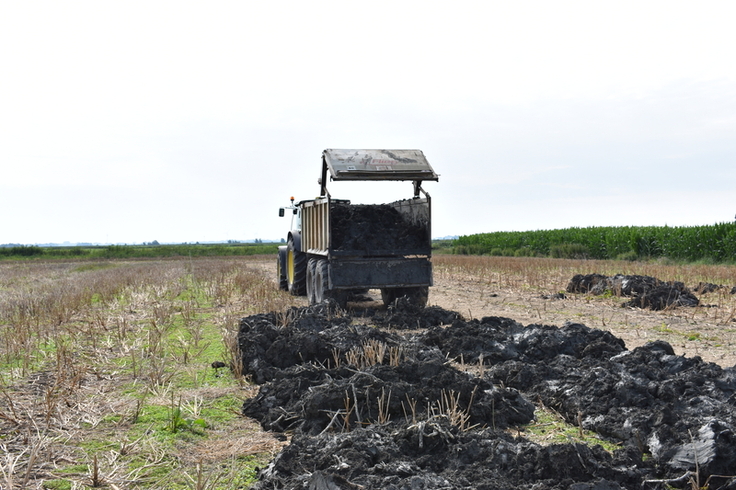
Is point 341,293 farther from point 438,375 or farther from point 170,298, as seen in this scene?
point 438,375

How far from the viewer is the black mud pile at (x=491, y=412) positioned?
3271 millimetres

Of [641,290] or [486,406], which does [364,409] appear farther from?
[641,290]

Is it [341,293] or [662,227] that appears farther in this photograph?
[662,227]

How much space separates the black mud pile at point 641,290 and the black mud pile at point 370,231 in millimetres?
4487

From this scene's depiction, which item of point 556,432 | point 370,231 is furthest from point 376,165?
point 556,432

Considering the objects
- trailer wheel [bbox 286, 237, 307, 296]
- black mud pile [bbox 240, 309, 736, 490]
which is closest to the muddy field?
black mud pile [bbox 240, 309, 736, 490]

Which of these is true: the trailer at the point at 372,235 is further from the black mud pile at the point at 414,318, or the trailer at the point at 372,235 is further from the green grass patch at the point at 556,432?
the green grass patch at the point at 556,432

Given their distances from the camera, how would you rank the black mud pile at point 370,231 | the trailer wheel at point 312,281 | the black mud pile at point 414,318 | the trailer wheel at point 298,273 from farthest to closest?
the trailer wheel at point 298,273 → the trailer wheel at point 312,281 → the black mud pile at point 370,231 → the black mud pile at point 414,318

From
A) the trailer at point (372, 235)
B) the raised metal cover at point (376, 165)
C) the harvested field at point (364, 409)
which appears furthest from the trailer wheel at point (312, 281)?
the harvested field at point (364, 409)

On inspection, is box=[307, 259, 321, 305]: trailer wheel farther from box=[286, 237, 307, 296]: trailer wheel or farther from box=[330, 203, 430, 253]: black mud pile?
box=[286, 237, 307, 296]: trailer wheel

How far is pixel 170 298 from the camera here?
44.2ft

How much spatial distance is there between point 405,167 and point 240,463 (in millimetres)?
8090

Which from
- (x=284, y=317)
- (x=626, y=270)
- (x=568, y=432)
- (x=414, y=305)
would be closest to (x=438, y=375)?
(x=568, y=432)

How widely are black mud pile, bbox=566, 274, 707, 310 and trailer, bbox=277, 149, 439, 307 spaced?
4.45 meters
